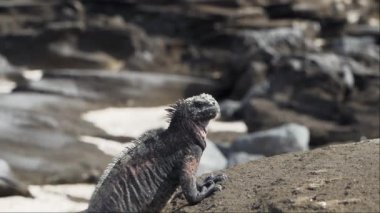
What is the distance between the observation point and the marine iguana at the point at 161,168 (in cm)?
476

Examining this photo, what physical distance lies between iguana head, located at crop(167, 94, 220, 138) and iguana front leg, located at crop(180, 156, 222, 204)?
9.2 inches

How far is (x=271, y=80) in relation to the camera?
15.3 meters

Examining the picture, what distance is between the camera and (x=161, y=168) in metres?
4.95

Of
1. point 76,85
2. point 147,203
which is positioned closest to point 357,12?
point 76,85

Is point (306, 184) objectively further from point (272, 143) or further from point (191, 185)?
point (272, 143)

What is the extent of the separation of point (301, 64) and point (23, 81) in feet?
21.0

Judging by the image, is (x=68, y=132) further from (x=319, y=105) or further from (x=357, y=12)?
(x=357, y=12)

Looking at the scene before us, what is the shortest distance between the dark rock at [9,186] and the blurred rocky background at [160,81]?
14mm

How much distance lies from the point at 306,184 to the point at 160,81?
1189 cm

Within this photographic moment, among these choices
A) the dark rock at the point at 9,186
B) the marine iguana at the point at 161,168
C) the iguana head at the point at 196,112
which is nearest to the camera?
the marine iguana at the point at 161,168

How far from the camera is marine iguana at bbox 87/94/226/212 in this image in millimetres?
4762

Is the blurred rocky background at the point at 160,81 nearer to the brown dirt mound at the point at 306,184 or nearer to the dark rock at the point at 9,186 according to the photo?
the dark rock at the point at 9,186

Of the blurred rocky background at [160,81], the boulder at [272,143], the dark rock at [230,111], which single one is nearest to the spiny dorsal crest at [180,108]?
the blurred rocky background at [160,81]

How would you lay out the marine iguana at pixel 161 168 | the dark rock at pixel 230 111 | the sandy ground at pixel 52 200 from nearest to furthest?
the marine iguana at pixel 161 168 < the sandy ground at pixel 52 200 < the dark rock at pixel 230 111
